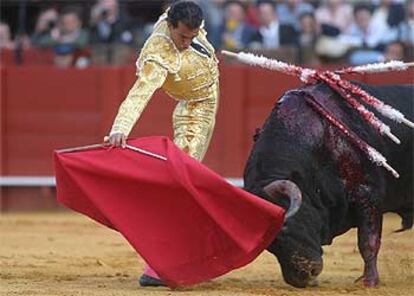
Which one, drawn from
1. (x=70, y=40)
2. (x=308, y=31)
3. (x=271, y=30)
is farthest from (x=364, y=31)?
(x=70, y=40)

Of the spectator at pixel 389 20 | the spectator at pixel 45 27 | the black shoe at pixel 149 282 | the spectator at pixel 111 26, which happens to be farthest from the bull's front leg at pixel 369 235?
the spectator at pixel 45 27

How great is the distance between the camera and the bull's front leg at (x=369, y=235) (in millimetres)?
5555

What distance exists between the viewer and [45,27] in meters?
11.0

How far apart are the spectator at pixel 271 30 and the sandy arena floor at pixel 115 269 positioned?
2.29 metres

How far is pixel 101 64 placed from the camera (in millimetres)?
10844

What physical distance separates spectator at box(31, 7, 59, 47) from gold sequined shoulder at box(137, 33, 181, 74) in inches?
222

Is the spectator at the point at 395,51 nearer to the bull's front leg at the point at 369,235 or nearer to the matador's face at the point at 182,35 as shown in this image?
the bull's front leg at the point at 369,235

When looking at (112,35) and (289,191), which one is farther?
(112,35)

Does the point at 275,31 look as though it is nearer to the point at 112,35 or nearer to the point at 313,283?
the point at 112,35

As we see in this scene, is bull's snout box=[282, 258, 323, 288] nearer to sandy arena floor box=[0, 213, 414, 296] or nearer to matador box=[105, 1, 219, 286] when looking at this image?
sandy arena floor box=[0, 213, 414, 296]

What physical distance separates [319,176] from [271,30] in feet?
16.8

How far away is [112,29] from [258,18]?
133 centimetres

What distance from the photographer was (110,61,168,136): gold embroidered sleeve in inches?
208

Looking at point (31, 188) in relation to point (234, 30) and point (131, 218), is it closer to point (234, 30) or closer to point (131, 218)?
point (234, 30)
